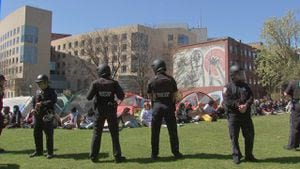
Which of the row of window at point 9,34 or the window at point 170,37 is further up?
the row of window at point 9,34

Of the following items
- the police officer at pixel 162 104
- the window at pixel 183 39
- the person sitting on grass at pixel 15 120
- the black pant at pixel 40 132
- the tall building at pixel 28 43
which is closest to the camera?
the police officer at pixel 162 104

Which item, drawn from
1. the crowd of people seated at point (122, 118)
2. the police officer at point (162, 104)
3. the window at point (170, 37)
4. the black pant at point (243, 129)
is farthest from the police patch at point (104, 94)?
the window at point (170, 37)

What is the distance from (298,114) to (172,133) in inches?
134

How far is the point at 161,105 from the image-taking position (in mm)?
9047

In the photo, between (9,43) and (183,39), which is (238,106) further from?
(9,43)

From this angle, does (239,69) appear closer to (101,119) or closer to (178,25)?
(101,119)

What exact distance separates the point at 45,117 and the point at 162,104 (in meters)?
2.75

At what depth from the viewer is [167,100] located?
9.09m

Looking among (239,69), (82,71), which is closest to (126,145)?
(239,69)

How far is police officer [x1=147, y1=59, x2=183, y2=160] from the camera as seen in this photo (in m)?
9.02

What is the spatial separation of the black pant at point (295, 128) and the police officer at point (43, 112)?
575cm

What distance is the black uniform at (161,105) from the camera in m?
9.02

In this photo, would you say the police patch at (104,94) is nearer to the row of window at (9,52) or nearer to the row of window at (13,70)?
the row of window at (13,70)

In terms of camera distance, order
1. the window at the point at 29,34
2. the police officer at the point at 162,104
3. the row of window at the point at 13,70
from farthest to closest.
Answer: the window at the point at 29,34 < the row of window at the point at 13,70 < the police officer at the point at 162,104
